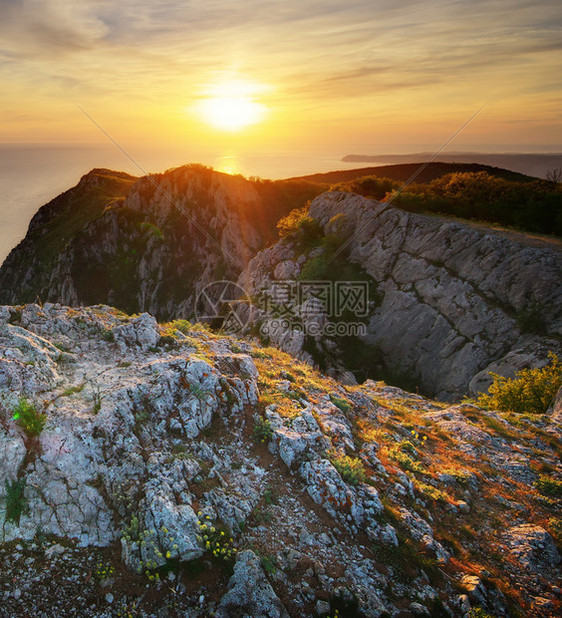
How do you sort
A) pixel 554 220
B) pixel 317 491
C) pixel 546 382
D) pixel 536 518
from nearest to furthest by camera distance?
pixel 317 491, pixel 536 518, pixel 546 382, pixel 554 220

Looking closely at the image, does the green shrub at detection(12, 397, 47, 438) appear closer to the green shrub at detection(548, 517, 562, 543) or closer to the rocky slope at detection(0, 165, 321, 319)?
the green shrub at detection(548, 517, 562, 543)

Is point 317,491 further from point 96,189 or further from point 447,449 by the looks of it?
point 96,189

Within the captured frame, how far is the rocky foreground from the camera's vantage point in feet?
21.1

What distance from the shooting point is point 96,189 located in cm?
10262

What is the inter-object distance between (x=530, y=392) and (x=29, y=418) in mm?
24222

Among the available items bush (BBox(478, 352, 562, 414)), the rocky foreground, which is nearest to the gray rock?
the rocky foreground

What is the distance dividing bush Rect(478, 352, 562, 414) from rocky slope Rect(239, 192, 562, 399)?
296 centimetres

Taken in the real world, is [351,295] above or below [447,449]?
above

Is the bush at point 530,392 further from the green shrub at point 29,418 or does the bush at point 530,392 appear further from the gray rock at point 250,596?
the green shrub at point 29,418

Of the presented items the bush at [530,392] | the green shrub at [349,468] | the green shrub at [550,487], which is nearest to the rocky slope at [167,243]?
the bush at [530,392]

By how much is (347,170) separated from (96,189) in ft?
331

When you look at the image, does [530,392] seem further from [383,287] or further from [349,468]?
[383,287]

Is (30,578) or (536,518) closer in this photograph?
(30,578)

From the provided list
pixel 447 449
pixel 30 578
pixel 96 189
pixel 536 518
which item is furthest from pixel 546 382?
pixel 96 189
